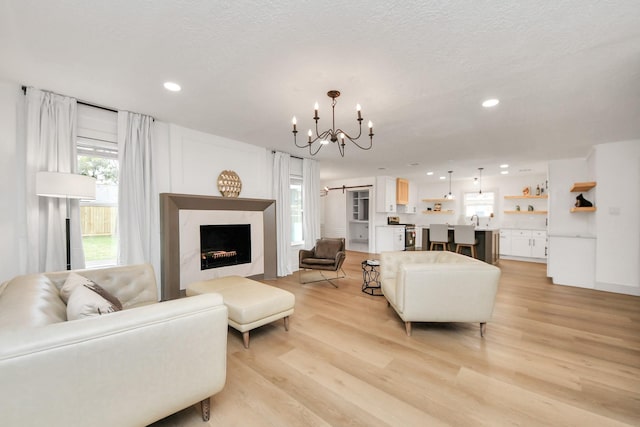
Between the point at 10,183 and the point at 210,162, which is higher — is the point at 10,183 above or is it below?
below

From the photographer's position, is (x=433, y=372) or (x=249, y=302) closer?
(x=433, y=372)

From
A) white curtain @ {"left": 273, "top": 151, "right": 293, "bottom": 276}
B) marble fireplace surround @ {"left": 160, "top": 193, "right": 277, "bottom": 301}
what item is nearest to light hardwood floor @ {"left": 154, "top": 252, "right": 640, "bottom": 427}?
marble fireplace surround @ {"left": 160, "top": 193, "right": 277, "bottom": 301}

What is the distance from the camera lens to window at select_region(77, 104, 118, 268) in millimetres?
3080

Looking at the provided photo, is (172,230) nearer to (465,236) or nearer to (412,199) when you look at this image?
(465,236)

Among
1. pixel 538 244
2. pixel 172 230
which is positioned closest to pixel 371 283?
pixel 172 230

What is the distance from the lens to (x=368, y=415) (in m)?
1.58

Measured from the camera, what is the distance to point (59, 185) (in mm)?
2367

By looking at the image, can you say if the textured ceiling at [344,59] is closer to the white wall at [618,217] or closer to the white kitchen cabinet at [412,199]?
the white wall at [618,217]

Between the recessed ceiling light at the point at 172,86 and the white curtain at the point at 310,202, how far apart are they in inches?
130

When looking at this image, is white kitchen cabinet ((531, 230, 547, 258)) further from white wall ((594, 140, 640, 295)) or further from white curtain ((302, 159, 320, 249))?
white curtain ((302, 159, 320, 249))

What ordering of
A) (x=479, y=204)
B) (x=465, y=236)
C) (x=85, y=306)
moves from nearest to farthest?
1. (x=85, y=306)
2. (x=465, y=236)
3. (x=479, y=204)

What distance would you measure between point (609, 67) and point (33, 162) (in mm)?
5533

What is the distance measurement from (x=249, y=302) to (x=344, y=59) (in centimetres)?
233

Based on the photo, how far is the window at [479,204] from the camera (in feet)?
26.7
